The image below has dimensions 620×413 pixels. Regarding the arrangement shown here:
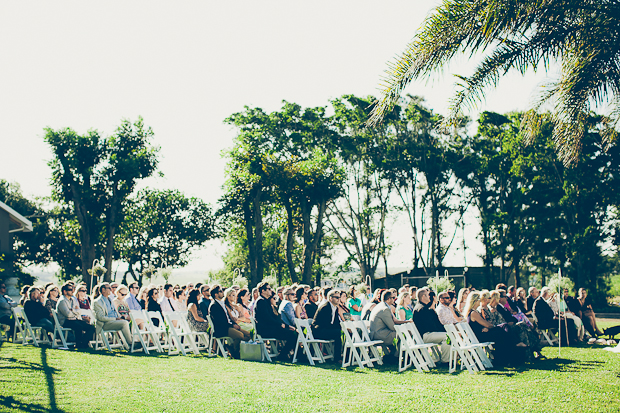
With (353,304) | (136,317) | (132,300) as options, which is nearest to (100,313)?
(136,317)

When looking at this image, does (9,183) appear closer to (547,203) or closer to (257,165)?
(257,165)

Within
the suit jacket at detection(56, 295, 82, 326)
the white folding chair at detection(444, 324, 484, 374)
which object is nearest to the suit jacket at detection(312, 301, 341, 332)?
the white folding chair at detection(444, 324, 484, 374)

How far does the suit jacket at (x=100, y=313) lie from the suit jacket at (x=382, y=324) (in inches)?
225

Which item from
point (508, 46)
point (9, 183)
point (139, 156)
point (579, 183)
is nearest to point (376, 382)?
point (508, 46)

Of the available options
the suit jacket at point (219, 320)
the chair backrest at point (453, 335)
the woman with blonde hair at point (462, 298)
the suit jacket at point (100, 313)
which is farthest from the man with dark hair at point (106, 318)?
the woman with blonde hair at point (462, 298)

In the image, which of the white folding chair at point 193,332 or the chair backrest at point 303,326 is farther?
the white folding chair at point 193,332

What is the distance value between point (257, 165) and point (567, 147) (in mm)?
19880

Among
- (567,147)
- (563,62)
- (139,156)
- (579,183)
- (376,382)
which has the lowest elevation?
→ (376,382)

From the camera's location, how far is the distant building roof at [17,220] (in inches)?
1005

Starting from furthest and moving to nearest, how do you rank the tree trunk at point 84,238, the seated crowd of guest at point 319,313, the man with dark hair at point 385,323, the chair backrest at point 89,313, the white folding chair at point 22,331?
the tree trunk at point 84,238, the chair backrest at point 89,313, the white folding chair at point 22,331, the man with dark hair at point 385,323, the seated crowd of guest at point 319,313

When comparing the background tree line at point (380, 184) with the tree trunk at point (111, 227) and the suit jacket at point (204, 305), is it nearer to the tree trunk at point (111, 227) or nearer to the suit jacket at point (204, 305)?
the tree trunk at point (111, 227)

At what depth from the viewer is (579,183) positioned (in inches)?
1178

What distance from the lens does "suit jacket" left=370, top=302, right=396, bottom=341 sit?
997 cm

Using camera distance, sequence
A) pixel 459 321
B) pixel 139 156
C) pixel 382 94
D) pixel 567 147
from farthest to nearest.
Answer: pixel 139 156 < pixel 567 147 < pixel 459 321 < pixel 382 94
